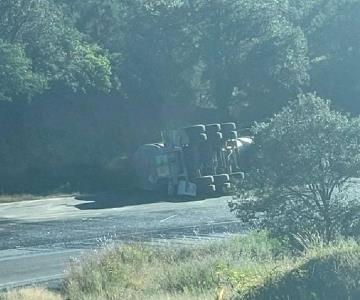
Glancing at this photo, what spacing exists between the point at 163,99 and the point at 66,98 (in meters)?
4.72

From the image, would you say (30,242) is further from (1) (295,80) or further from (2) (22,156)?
(1) (295,80)

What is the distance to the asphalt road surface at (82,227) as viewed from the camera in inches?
814

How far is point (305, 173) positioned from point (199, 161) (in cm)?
2238

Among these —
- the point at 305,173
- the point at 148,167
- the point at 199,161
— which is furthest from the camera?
the point at 148,167

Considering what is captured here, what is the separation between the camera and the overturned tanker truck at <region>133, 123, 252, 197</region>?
128 feet

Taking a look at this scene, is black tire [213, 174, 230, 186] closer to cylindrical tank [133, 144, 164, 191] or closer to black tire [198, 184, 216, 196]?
black tire [198, 184, 216, 196]

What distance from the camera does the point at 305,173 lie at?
17250mm

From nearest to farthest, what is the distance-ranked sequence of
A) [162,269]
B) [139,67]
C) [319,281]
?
[319,281]
[162,269]
[139,67]

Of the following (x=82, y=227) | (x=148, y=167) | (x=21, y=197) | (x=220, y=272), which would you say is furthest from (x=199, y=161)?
(x=220, y=272)

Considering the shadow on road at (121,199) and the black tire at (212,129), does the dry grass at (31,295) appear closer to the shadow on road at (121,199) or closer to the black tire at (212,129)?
the shadow on road at (121,199)

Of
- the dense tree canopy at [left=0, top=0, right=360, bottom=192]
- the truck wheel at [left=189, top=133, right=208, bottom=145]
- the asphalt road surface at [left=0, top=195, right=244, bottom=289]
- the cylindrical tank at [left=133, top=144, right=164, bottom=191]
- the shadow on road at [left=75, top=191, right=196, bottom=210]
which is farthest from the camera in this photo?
the dense tree canopy at [left=0, top=0, right=360, bottom=192]

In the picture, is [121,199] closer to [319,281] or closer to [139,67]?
[139,67]

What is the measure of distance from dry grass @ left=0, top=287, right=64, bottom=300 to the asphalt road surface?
214 centimetres

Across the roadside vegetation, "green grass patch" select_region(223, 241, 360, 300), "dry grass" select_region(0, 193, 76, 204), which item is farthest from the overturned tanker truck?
"green grass patch" select_region(223, 241, 360, 300)
